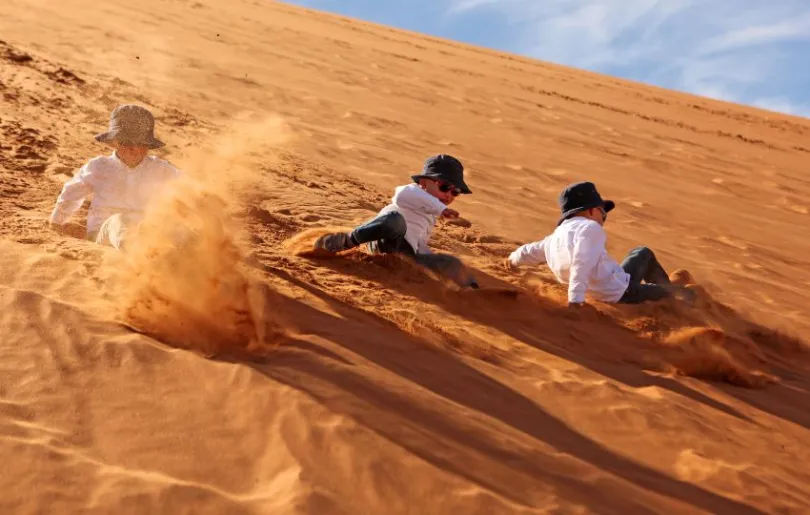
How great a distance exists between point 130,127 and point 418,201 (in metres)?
1.63

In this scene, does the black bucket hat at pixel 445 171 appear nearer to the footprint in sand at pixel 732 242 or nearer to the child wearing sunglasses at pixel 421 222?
the child wearing sunglasses at pixel 421 222

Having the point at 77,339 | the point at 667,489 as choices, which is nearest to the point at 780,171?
the point at 667,489

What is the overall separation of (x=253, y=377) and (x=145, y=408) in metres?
0.42

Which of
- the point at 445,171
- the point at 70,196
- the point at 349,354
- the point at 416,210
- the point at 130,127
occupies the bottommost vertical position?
the point at 349,354

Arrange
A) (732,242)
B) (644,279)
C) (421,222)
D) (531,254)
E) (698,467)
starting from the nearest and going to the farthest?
1. (698,467)
2. (421,222)
3. (531,254)
4. (644,279)
5. (732,242)

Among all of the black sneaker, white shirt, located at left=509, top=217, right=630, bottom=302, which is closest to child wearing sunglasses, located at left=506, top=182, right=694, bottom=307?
white shirt, located at left=509, top=217, right=630, bottom=302

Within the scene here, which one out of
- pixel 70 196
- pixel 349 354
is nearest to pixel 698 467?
pixel 349 354

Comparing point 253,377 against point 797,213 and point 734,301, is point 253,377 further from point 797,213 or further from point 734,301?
point 797,213

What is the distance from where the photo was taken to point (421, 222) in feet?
15.0

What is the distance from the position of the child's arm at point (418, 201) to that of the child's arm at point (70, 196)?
1.73 m

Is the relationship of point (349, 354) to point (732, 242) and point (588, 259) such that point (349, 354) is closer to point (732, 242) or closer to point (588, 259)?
point (588, 259)

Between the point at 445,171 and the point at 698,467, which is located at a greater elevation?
the point at 445,171

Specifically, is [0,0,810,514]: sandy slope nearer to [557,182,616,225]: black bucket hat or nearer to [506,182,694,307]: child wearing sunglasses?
[506,182,694,307]: child wearing sunglasses

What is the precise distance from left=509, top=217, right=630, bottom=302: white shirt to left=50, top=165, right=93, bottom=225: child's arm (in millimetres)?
2638
